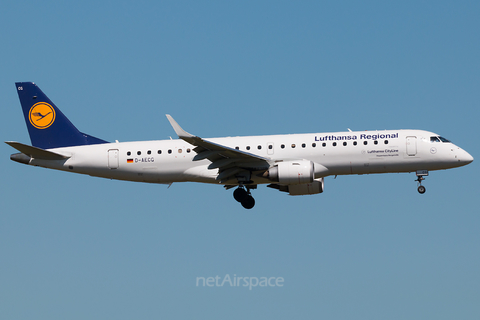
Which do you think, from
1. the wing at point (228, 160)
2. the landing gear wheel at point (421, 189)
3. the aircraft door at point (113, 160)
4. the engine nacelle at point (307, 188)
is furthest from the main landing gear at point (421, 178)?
the aircraft door at point (113, 160)

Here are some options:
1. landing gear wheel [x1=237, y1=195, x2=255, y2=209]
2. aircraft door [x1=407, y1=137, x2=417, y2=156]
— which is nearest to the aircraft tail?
landing gear wheel [x1=237, y1=195, x2=255, y2=209]

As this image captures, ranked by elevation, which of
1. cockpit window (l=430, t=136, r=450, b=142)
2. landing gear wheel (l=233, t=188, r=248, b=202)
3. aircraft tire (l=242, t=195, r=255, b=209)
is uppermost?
cockpit window (l=430, t=136, r=450, b=142)

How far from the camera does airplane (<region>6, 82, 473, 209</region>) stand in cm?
3366

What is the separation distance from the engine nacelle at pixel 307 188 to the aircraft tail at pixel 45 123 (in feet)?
39.6

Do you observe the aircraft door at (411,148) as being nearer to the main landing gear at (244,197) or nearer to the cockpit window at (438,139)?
the cockpit window at (438,139)

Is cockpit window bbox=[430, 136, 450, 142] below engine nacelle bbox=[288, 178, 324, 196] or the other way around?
the other way around

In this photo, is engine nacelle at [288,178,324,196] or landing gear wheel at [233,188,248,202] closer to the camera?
landing gear wheel at [233,188,248,202]

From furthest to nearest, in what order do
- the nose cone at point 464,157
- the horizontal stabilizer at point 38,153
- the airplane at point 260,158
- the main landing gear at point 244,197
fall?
the main landing gear at point 244,197 < the horizontal stabilizer at point 38,153 < the nose cone at point 464,157 < the airplane at point 260,158

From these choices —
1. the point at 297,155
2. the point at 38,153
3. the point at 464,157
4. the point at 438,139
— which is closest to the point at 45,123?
the point at 38,153

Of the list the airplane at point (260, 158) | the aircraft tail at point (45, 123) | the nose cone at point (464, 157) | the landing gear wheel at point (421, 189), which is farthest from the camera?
the aircraft tail at point (45, 123)

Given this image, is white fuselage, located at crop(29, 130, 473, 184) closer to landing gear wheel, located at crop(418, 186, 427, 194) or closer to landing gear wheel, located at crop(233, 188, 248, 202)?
landing gear wheel, located at crop(418, 186, 427, 194)

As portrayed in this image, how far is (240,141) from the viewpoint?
3528 cm

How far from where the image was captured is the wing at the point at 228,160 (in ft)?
105

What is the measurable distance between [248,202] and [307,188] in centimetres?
383
